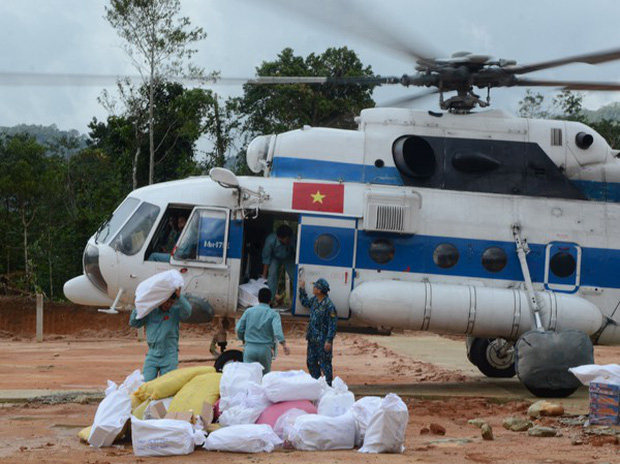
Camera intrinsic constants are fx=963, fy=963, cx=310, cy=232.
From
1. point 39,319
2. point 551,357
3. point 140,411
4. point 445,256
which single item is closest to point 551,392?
point 551,357

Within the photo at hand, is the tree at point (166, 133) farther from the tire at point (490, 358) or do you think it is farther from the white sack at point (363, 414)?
the white sack at point (363, 414)

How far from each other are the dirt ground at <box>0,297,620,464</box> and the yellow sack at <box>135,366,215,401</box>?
0.80 m

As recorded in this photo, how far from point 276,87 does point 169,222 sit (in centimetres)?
2555

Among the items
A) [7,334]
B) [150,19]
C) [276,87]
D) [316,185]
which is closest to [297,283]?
[316,185]

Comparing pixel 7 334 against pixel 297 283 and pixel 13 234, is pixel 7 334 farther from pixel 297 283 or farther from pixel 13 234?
pixel 297 283

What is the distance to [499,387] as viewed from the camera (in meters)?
15.4

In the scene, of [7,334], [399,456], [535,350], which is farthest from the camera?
[7,334]

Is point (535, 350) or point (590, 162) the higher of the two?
point (590, 162)

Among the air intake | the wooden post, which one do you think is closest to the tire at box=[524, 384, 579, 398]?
the air intake

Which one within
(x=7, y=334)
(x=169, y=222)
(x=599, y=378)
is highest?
(x=169, y=222)

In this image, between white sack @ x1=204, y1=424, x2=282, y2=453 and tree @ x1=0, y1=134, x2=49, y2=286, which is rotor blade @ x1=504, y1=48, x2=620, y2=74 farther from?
tree @ x1=0, y1=134, x2=49, y2=286

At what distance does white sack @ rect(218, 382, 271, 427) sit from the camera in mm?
9109

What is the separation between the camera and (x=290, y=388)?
9328 mm

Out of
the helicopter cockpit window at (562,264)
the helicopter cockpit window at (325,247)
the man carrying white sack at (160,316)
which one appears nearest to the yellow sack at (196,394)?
the man carrying white sack at (160,316)
